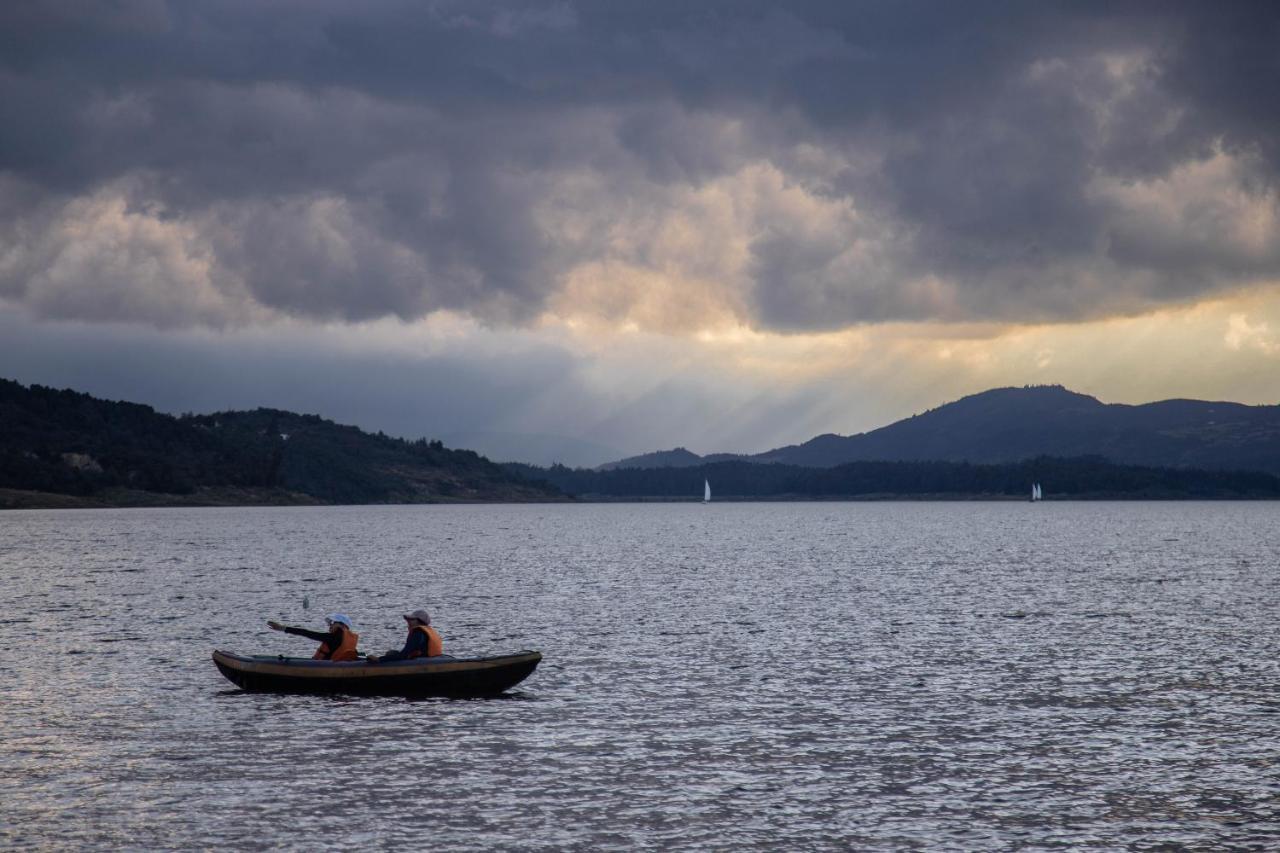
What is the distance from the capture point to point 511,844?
27.7 meters

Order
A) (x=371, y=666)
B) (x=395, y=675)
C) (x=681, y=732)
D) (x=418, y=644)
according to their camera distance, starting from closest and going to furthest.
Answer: (x=681, y=732) < (x=395, y=675) < (x=371, y=666) < (x=418, y=644)

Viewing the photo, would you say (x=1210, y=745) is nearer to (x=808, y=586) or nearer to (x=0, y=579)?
(x=808, y=586)

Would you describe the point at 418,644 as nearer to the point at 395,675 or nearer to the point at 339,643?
the point at 395,675

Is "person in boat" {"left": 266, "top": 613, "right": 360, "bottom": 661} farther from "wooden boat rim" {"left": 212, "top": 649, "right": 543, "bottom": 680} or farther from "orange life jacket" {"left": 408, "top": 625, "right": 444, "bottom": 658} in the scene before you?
"orange life jacket" {"left": 408, "top": 625, "right": 444, "bottom": 658}

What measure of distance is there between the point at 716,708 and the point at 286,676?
16220 mm

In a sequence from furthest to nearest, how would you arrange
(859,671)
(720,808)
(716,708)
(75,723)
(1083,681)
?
(859,671)
(1083,681)
(716,708)
(75,723)
(720,808)

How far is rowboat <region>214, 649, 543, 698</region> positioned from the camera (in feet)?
151

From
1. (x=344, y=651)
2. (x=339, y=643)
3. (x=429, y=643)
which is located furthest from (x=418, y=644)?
(x=339, y=643)

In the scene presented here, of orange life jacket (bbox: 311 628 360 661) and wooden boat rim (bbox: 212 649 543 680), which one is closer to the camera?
wooden boat rim (bbox: 212 649 543 680)

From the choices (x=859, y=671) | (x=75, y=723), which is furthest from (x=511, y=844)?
(x=859, y=671)

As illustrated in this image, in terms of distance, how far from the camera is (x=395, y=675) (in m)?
45.9

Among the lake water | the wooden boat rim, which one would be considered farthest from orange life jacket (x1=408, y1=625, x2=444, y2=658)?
the lake water

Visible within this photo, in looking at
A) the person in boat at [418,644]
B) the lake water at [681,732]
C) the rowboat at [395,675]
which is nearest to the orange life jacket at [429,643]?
the person in boat at [418,644]

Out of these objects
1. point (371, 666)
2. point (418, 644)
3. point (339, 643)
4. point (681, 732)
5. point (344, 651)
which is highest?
point (418, 644)
